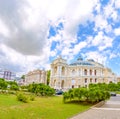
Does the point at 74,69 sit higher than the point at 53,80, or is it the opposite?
the point at 74,69

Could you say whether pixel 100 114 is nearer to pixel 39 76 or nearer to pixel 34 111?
pixel 34 111

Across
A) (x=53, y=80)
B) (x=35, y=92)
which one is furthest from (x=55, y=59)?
(x=35, y=92)

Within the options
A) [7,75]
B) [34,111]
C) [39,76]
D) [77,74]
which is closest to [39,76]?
[39,76]

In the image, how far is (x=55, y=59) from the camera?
85.9 metres

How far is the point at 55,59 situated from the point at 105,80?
25898mm

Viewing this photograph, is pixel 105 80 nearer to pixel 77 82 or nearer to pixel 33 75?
pixel 77 82

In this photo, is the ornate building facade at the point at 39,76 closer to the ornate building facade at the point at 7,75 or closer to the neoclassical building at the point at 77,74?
the neoclassical building at the point at 77,74

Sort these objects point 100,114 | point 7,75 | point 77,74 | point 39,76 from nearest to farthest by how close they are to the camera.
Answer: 1. point 100,114
2. point 77,74
3. point 39,76
4. point 7,75

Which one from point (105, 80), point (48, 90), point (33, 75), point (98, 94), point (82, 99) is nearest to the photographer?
point (98, 94)

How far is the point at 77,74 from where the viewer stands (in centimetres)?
7844

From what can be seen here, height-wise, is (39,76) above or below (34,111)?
above

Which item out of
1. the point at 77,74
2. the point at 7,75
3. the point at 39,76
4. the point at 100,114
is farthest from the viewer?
the point at 7,75

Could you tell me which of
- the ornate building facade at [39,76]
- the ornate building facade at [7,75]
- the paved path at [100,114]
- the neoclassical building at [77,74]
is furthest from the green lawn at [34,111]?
the ornate building facade at [7,75]

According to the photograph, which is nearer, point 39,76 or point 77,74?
point 77,74
